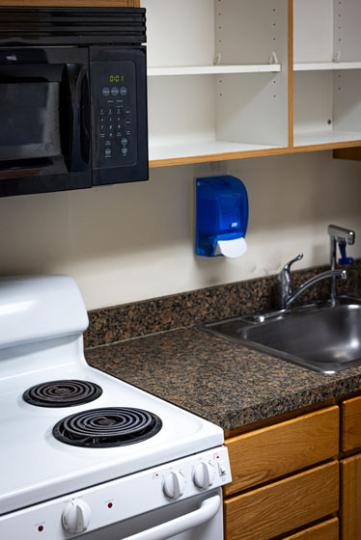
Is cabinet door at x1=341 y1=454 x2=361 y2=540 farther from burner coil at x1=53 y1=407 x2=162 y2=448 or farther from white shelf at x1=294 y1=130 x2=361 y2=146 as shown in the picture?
white shelf at x1=294 y1=130 x2=361 y2=146

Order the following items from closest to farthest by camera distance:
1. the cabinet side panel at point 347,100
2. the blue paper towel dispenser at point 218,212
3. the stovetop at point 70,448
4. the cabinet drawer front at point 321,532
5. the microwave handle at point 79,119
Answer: the stovetop at point 70,448, the microwave handle at point 79,119, the cabinet drawer front at point 321,532, the blue paper towel dispenser at point 218,212, the cabinet side panel at point 347,100

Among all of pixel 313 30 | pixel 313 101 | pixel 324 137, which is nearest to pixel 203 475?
pixel 324 137

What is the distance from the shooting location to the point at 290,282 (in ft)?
9.69

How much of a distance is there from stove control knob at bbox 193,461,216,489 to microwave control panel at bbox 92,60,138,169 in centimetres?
71

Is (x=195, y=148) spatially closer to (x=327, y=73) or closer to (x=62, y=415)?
(x=327, y=73)

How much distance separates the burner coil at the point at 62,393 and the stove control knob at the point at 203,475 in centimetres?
36

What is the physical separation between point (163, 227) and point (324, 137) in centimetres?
58

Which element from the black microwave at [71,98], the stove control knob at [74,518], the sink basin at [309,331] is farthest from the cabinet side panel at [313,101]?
the stove control knob at [74,518]

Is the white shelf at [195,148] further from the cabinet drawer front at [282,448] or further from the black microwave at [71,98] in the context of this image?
the cabinet drawer front at [282,448]

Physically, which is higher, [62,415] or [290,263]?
[290,263]

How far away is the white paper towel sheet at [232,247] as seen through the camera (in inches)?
107

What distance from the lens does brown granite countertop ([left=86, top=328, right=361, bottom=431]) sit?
2.14m

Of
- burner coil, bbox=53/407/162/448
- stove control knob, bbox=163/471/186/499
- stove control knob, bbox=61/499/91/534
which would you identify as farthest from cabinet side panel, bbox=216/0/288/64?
stove control knob, bbox=61/499/91/534

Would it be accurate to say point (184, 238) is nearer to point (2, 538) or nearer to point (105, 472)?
point (105, 472)
